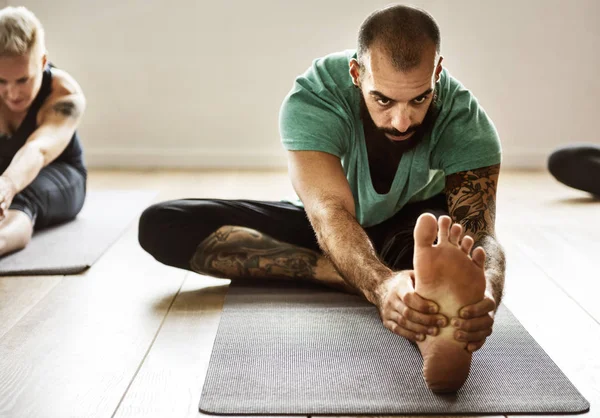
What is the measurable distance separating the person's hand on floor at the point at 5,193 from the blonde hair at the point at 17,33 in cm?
40

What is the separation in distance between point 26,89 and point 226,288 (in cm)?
104

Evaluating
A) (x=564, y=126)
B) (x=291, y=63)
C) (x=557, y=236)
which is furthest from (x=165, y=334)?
(x=564, y=126)

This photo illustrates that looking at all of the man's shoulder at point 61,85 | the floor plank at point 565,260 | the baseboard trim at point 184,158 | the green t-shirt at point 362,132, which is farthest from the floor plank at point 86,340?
the baseboard trim at point 184,158

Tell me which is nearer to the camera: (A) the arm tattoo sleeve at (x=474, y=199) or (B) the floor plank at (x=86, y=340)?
(B) the floor plank at (x=86, y=340)

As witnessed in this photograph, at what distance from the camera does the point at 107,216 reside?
8.86 feet

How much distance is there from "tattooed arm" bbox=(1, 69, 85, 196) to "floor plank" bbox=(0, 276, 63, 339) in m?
0.43

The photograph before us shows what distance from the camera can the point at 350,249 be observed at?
4.77 ft

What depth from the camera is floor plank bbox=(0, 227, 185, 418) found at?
124 cm

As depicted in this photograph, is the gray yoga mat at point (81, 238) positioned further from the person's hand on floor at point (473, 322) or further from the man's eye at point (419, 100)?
the person's hand on floor at point (473, 322)

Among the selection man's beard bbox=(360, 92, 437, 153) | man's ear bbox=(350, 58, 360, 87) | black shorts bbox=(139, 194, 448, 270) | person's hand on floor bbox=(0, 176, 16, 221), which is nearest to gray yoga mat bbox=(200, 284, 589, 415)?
black shorts bbox=(139, 194, 448, 270)

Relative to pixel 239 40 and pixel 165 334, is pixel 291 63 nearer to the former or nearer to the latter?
pixel 239 40

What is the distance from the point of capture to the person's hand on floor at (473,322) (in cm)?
116

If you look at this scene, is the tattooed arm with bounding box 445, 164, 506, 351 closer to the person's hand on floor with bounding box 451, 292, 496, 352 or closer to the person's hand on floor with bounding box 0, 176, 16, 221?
the person's hand on floor with bounding box 451, 292, 496, 352

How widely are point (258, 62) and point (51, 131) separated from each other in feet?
4.98
